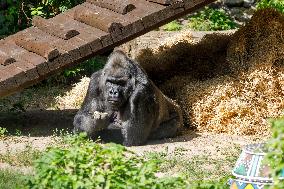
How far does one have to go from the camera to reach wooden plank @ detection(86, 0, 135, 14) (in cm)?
870

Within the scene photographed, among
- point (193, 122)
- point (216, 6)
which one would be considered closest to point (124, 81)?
point (193, 122)

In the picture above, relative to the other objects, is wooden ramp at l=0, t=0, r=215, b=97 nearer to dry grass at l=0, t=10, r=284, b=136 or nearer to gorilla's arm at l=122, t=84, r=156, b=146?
gorilla's arm at l=122, t=84, r=156, b=146

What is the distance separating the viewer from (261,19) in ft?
32.3

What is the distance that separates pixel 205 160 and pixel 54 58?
1.85 metres

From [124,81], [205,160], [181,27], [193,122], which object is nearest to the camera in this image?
[205,160]

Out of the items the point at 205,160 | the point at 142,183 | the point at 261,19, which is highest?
the point at 261,19

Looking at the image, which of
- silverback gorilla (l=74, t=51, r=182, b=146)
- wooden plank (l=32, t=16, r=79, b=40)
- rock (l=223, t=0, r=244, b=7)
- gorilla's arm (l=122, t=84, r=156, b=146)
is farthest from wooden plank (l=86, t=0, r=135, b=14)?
rock (l=223, t=0, r=244, b=7)

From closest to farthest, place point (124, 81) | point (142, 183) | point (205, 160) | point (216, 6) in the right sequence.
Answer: point (142, 183) → point (205, 160) → point (124, 81) → point (216, 6)

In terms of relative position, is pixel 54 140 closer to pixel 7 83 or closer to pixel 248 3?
pixel 7 83

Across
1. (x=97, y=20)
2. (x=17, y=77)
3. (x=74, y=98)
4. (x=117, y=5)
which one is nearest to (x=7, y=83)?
(x=17, y=77)

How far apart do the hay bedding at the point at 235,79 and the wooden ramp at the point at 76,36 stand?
0.96 meters

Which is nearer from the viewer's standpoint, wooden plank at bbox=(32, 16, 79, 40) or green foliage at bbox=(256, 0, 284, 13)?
wooden plank at bbox=(32, 16, 79, 40)

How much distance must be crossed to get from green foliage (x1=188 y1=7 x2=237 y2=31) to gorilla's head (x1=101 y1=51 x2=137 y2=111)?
6.46m

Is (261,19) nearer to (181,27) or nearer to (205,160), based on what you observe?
(205,160)
